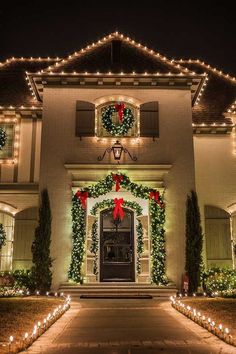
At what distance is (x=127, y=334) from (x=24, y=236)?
9471mm

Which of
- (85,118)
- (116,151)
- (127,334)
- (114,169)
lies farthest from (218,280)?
(127,334)

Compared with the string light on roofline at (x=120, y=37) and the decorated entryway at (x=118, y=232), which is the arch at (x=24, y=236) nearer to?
the decorated entryway at (x=118, y=232)

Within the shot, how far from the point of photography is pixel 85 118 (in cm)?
1609

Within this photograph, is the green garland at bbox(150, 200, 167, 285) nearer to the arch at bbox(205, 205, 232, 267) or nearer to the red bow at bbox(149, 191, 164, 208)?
the red bow at bbox(149, 191, 164, 208)

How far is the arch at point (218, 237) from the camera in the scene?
54.5 feet

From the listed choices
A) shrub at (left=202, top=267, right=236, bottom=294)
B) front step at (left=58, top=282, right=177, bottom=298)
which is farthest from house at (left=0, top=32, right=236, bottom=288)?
shrub at (left=202, top=267, right=236, bottom=294)

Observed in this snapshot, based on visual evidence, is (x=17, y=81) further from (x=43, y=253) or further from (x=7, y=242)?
(x=43, y=253)

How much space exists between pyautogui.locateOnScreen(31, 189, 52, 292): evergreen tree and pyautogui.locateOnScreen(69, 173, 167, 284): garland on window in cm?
79

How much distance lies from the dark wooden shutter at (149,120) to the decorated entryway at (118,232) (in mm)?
1726

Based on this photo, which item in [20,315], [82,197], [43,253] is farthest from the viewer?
[82,197]

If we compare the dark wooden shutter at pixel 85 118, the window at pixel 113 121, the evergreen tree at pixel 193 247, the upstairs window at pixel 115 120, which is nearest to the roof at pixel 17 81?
the dark wooden shutter at pixel 85 118

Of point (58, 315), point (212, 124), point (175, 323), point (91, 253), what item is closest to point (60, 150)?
point (91, 253)

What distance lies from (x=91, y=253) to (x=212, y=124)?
680 cm

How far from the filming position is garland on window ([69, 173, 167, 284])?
49.3 ft
